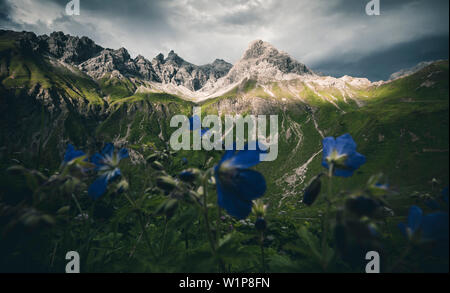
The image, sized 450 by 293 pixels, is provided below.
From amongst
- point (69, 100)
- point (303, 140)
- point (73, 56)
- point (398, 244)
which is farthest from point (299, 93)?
point (73, 56)

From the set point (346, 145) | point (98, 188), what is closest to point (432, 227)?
point (346, 145)

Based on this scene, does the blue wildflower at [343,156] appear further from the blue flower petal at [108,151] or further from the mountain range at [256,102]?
the mountain range at [256,102]

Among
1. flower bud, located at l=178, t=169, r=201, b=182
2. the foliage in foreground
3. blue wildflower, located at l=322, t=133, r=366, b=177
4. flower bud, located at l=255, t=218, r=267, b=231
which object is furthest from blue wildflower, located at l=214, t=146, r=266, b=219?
blue wildflower, located at l=322, t=133, r=366, b=177

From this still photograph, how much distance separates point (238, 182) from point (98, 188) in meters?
1.30

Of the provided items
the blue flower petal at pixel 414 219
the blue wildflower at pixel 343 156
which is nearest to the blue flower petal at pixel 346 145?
the blue wildflower at pixel 343 156

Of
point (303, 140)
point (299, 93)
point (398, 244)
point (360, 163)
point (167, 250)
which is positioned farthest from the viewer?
point (299, 93)

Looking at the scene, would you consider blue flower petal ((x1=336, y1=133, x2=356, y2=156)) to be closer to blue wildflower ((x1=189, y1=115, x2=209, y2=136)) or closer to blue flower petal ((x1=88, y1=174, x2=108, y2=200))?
blue wildflower ((x1=189, y1=115, x2=209, y2=136))

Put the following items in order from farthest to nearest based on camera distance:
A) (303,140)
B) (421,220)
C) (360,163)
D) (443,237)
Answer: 1. (303,140)
2. (360,163)
3. (421,220)
4. (443,237)

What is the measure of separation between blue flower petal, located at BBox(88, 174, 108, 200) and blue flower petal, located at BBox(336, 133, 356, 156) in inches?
88.7

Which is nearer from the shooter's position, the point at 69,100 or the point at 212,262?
the point at 212,262

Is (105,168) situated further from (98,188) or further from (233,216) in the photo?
(233,216)
